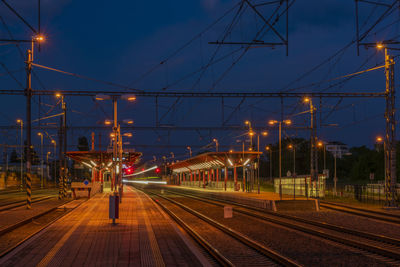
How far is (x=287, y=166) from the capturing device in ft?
344

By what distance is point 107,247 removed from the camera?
1370 centimetres

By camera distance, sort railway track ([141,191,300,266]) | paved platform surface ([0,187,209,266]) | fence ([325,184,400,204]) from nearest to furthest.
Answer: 1. paved platform surface ([0,187,209,266])
2. railway track ([141,191,300,266])
3. fence ([325,184,400,204])

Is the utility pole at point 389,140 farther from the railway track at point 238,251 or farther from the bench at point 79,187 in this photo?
the bench at point 79,187

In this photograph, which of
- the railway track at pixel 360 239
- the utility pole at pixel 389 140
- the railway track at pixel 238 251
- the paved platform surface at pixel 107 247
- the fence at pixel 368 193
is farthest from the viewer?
the fence at pixel 368 193

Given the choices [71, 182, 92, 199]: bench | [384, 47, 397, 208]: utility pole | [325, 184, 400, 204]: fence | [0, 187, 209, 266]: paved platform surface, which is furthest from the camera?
[71, 182, 92, 199]: bench

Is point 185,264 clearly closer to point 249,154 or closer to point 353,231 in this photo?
point 353,231

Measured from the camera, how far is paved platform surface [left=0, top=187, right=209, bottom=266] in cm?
1146

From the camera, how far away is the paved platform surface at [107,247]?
11.5m

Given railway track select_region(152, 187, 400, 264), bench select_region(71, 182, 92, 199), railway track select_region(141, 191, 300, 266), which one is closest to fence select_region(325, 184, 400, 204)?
railway track select_region(152, 187, 400, 264)

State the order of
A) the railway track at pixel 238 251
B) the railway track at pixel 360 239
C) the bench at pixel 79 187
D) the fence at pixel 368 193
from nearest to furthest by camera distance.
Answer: the railway track at pixel 238 251
the railway track at pixel 360 239
the fence at pixel 368 193
the bench at pixel 79 187

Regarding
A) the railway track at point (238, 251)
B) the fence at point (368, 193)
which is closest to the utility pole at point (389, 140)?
the fence at point (368, 193)

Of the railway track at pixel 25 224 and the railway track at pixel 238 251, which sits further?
the railway track at pixel 25 224

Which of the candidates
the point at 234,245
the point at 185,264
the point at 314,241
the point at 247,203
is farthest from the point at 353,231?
the point at 247,203

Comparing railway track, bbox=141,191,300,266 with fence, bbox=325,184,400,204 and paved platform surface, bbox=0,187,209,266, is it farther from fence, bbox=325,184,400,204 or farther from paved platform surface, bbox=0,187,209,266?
fence, bbox=325,184,400,204
